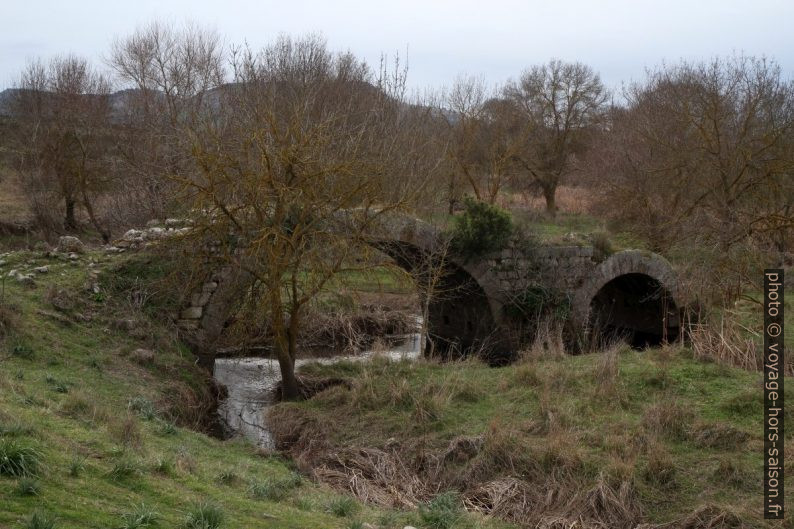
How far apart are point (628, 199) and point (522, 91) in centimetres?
954

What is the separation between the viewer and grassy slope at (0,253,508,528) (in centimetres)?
471

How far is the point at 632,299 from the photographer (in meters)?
18.4

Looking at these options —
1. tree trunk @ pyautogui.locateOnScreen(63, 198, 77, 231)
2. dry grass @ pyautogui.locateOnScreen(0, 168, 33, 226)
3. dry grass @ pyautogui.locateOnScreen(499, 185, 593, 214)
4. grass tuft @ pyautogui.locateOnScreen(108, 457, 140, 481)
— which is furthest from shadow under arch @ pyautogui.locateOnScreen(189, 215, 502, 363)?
dry grass @ pyautogui.locateOnScreen(0, 168, 33, 226)

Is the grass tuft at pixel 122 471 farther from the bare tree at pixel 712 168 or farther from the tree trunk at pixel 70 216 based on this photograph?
the tree trunk at pixel 70 216

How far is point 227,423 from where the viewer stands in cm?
1103

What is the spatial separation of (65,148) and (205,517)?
68.3 ft

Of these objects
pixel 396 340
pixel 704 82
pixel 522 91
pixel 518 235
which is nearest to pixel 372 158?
pixel 518 235

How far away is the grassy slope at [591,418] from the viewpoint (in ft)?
26.2

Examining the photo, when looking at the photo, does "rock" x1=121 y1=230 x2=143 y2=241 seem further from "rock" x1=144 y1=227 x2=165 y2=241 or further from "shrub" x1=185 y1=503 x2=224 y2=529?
"shrub" x1=185 y1=503 x2=224 y2=529

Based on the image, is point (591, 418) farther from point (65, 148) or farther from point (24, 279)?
point (65, 148)

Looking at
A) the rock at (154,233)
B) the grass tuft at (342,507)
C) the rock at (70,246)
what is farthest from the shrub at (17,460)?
the rock at (70,246)

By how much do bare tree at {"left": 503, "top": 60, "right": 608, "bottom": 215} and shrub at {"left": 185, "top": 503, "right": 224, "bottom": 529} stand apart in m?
24.4

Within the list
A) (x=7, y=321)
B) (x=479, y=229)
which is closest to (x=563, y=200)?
(x=479, y=229)

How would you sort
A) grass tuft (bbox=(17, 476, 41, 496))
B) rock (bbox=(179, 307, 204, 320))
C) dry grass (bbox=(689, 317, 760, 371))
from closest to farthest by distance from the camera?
grass tuft (bbox=(17, 476, 41, 496)) < dry grass (bbox=(689, 317, 760, 371)) < rock (bbox=(179, 307, 204, 320))
